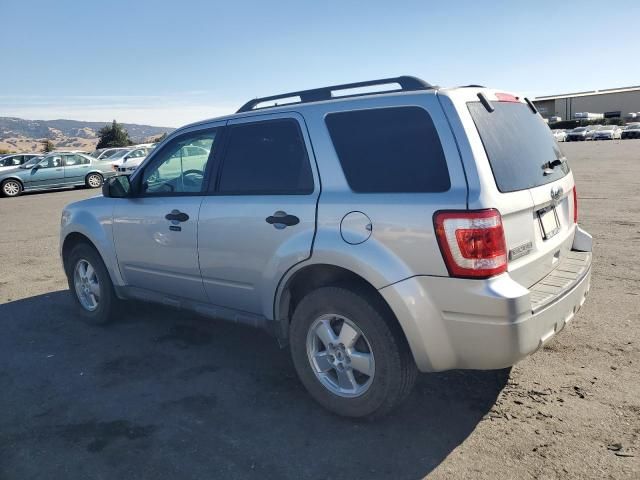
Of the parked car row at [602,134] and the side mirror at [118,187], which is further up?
the side mirror at [118,187]

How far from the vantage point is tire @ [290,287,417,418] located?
3.11 metres

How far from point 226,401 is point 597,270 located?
4.74m

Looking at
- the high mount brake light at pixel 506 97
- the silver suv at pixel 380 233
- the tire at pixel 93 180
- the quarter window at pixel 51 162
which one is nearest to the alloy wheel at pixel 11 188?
the quarter window at pixel 51 162

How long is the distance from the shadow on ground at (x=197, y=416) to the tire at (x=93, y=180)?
63.4 feet

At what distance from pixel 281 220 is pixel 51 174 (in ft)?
68.2

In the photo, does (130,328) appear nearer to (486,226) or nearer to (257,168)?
(257,168)

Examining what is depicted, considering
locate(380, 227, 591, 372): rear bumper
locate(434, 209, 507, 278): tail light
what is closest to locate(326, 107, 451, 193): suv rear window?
locate(434, 209, 507, 278): tail light

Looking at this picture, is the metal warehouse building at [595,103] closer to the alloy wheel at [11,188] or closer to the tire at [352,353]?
the alloy wheel at [11,188]

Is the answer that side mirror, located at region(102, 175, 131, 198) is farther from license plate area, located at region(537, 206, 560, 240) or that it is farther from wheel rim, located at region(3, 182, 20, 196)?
wheel rim, located at region(3, 182, 20, 196)

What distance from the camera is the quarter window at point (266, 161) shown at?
3.59 metres

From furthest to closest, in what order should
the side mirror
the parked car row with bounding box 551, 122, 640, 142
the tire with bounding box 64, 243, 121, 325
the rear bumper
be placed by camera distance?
the parked car row with bounding box 551, 122, 640, 142 < the tire with bounding box 64, 243, 121, 325 < the side mirror < the rear bumper

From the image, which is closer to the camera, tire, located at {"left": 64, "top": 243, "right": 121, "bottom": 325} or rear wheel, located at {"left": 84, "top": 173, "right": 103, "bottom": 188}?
tire, located at {"left": 64, "top": 243, "right": 121, "bottom": 325}

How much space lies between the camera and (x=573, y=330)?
4.59m

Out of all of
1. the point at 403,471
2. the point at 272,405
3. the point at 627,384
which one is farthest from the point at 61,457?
the point at 627,384
